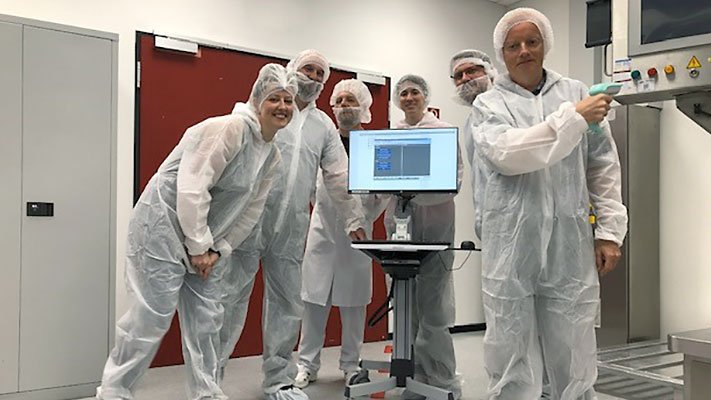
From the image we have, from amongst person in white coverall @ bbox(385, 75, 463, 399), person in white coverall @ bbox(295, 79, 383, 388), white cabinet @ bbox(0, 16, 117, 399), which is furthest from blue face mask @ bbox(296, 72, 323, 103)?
white cabinet @ bbox(0, 16, 117, 399)

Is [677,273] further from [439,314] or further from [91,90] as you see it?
[91,90]

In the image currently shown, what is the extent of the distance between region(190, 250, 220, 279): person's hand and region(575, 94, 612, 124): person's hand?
140 cm

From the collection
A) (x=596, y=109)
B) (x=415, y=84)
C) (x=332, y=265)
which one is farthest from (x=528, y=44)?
(x=332, y=265)

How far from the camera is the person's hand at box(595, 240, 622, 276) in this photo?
71.9 inches

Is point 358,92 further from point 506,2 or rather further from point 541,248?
point 506,2

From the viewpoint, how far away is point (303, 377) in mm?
3133

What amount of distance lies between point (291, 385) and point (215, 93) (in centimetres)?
188

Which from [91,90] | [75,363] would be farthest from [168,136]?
[75,363]

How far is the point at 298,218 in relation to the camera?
2758 mm

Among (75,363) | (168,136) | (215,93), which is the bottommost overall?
(75,363)

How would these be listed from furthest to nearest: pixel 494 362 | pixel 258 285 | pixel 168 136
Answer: pixel 258 285 < pixel 168 136 < pixel 494 362

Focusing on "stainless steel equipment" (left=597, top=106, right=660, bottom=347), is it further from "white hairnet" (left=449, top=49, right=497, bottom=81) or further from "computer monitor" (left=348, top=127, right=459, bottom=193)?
"computer monitor" (left=348, top=127, right=459, bottom=193)

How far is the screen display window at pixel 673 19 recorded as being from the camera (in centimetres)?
134

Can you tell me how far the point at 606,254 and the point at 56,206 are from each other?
233 centimetres
